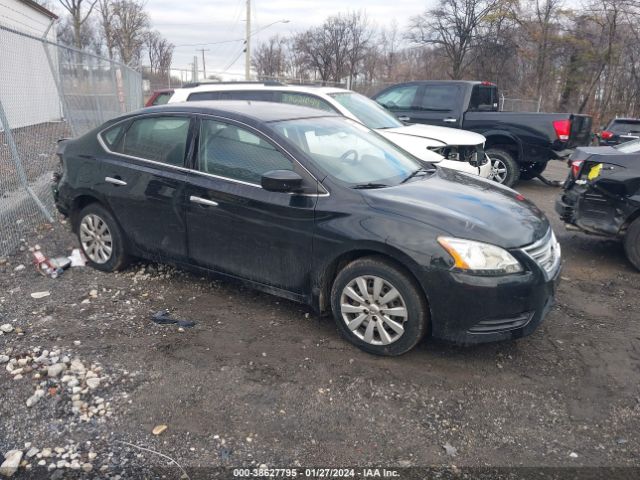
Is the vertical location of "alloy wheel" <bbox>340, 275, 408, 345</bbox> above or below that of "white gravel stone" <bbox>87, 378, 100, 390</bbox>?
above

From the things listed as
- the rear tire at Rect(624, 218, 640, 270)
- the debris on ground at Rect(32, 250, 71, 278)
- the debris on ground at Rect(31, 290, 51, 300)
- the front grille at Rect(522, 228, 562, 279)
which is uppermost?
the front grille at Rect(522, 228, 562, 279)

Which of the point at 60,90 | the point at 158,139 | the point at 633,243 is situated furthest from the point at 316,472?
the point at 60,90

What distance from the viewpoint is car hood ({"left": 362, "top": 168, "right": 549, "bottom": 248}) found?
3314 millimetres

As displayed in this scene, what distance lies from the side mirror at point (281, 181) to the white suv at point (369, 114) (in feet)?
11.8

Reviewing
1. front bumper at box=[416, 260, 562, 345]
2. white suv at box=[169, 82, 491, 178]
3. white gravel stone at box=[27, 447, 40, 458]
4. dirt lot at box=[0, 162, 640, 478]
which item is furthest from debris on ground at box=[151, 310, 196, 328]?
white suv at box=[169, 82, 491, 178]

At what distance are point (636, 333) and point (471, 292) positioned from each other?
6.17 feet

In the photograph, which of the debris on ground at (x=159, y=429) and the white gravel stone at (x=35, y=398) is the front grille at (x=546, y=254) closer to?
the debris on ground at (x=159, y=429)

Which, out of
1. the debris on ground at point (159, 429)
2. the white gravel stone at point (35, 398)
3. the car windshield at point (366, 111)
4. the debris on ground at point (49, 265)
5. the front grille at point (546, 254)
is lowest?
the debris on ground at point (159, 429)

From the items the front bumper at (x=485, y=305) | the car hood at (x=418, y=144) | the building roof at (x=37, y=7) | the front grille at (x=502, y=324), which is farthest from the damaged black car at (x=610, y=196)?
the building roof at (x=37, y=7)

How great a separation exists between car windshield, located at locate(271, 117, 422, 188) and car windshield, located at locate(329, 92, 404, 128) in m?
3.01

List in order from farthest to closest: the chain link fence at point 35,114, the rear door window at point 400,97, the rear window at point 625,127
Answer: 1. the rear window at point 625,127
2. the rear door window at point 400,97
3. the chain link fence at point 35,114

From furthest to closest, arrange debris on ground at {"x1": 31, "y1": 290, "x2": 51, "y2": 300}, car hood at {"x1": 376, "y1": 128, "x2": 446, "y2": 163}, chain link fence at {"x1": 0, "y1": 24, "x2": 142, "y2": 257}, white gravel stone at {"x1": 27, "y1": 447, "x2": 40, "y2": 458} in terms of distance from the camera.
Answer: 1. car hood at {"x1": 376, "y1": 128, "x2": 446, "y2": 163}
2. chain link fence at {"x1": 0, "y1": 24, "x2": 142, "y2": 257}
3. debris on ground at {"x1": 31, "y1": 290, "x2": 51, "y2": 300}
4. white gravel stone at {"x1": 27, "y1": 447, "x2": 40, "y2": 458}

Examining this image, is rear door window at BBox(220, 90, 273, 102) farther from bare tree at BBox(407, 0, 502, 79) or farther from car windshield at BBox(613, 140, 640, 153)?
bare tree at BBox(407, 0, 502, 79)

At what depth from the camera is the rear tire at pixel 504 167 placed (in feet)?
31.2
